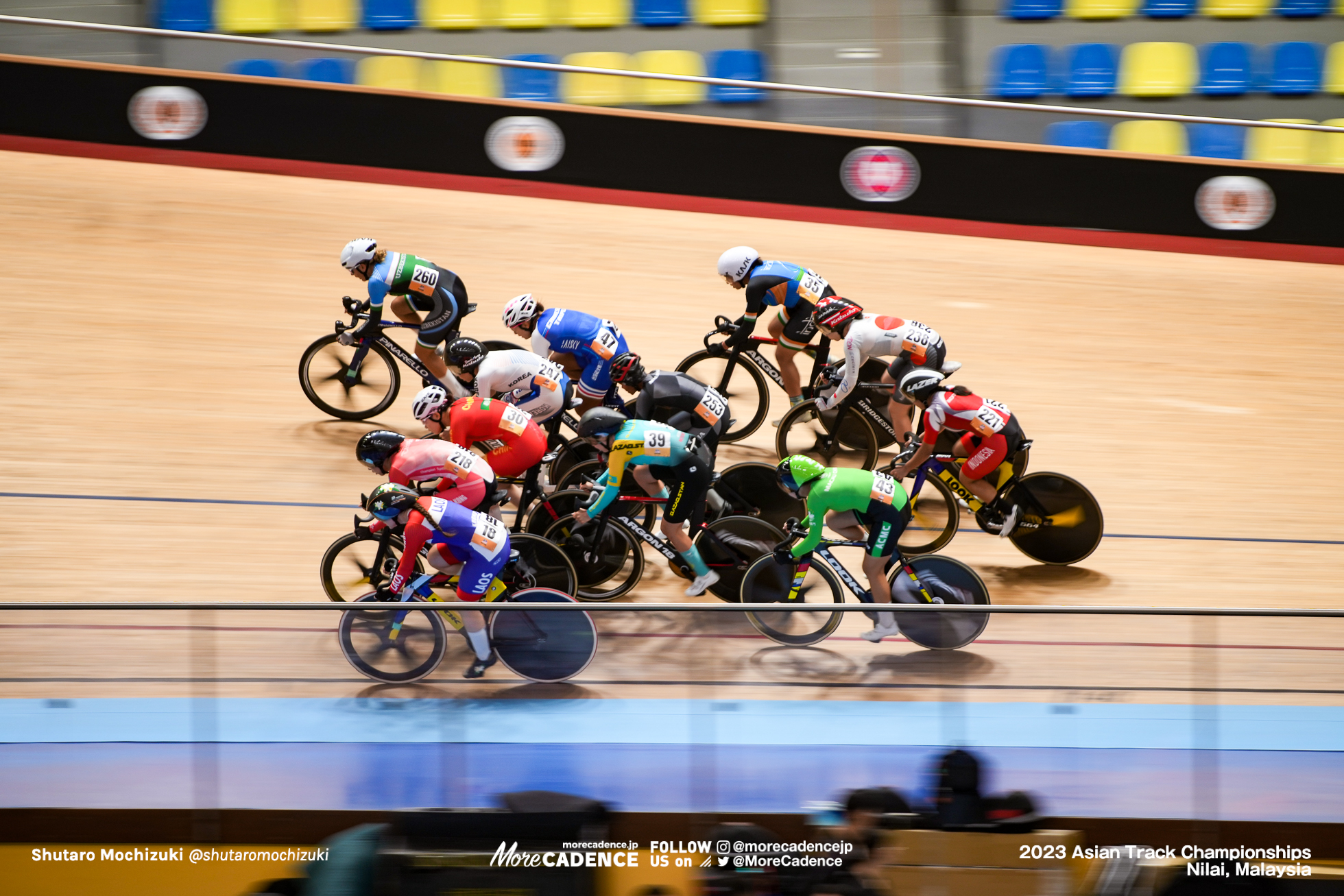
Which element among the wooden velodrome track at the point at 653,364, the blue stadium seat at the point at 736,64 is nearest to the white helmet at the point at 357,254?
the wooden velodrome track at the point at 653,364

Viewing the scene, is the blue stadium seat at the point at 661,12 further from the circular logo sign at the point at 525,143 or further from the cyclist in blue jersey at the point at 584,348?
the cyclist in blue jersey at the point at 584,348

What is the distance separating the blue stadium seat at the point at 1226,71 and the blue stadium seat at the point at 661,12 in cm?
633

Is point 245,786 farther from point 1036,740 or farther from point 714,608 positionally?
point 1036,740

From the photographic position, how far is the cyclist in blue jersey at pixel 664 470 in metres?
7.26

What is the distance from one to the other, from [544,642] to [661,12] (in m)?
12.6

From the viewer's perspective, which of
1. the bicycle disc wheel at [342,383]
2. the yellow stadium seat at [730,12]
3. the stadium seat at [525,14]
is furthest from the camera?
the yellow stadium seat at [730,12]

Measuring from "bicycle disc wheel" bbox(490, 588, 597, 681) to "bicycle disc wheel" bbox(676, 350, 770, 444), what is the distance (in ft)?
15.1

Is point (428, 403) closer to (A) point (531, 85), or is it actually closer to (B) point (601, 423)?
(B) point (601, 423)

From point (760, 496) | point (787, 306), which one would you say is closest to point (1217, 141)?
point (787, 306)

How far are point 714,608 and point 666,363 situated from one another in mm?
5924

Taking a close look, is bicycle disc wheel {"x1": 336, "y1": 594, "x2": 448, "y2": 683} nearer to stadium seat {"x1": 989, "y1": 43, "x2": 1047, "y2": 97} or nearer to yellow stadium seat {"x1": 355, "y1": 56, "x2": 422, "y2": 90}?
yellow stadium seat {"x1": 355, "y1": 56, "x2": 422, "y2": 90}

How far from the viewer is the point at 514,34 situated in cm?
1559

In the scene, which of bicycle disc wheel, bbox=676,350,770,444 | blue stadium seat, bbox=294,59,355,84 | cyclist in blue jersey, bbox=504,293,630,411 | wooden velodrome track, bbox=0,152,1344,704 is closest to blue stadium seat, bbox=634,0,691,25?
wooden velodrome track, bbox=0,152,1344,704

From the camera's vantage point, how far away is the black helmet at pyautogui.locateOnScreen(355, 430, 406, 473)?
719 centimetres
